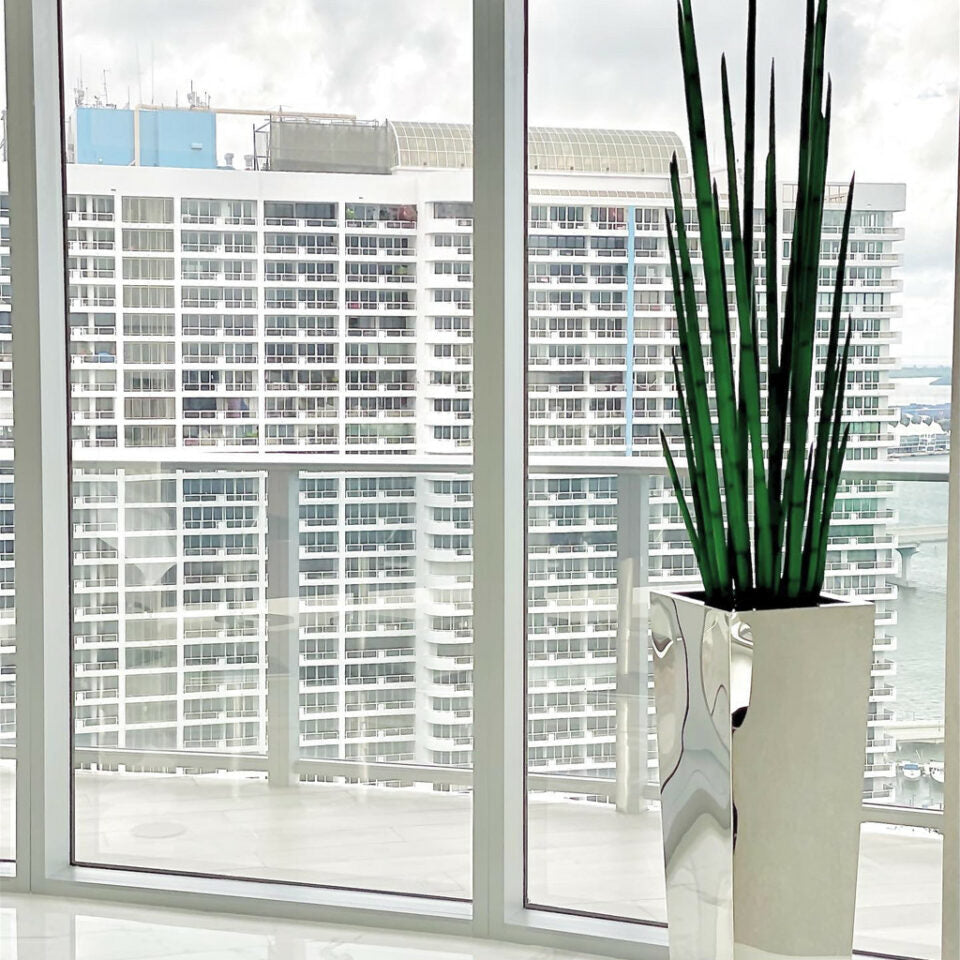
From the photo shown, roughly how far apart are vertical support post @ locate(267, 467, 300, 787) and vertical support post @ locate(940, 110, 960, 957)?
5.02 feet

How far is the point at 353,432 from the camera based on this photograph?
2881 millimetres

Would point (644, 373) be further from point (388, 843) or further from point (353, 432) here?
point (388, 843)

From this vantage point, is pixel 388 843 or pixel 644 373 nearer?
pixel 644 373

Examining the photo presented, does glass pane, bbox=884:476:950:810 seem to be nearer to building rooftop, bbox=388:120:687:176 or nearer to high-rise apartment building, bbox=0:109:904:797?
high-rise apartment building, bbox=0:109:904:797

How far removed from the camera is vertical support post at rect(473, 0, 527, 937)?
104 inches

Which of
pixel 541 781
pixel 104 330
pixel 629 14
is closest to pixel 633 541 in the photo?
pixel 541 781

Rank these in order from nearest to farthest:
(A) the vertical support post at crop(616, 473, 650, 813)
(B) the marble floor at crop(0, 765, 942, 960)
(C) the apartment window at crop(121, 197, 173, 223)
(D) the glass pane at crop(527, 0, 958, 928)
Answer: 1. (D) the glass pane at crop(527, 0, 958, 928)
2. (B) the marble floor at crop(0, 765, 942, 960)
3. (A) the vertical support post at crop(616, 473, 650, 813)
4. (C) the apartment window at crop(121, 197, 173, 223)

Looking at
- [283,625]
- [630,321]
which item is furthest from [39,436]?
[630,321]

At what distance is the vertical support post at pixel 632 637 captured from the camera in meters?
2.75

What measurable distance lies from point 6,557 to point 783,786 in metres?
2.02

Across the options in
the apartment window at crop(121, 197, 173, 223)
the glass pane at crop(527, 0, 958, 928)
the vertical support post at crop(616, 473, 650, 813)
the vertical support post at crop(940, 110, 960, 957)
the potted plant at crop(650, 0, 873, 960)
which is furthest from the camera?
the apartment window at crop(121, 197, 173, 223)

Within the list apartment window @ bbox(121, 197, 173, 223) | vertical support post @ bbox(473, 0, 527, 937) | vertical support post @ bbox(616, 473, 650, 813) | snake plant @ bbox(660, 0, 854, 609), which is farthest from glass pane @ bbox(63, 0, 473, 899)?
snake plant @ bbox(660, 0, 854, 609)

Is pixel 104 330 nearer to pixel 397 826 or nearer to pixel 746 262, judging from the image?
pixel 397 826

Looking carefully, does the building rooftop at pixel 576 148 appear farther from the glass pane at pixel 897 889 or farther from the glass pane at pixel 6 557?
the glass pane at pixel 897 889
